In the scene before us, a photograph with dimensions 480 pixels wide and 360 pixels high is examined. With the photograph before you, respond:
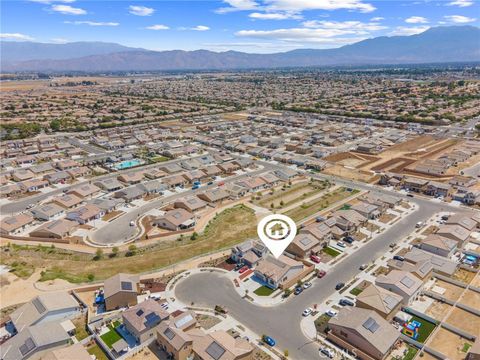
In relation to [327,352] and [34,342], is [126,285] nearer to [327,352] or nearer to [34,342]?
[34,342]

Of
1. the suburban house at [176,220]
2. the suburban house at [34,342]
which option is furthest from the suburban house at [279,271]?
the suburban house at [34,342]

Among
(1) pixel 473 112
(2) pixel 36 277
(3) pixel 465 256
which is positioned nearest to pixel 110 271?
(2) pixel 36 277

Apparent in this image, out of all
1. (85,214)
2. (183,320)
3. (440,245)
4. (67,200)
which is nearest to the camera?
(183,320)

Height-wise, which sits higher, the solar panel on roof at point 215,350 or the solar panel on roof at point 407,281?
the solar panel on roof at point 407,281

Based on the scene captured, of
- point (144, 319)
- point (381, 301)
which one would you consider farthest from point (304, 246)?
point (144, 319)

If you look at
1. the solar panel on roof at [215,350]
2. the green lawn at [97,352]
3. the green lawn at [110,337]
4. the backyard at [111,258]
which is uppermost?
the solar panel on roof at [215,350]

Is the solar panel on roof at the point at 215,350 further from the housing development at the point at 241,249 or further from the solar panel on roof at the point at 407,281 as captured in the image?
the solar panel on roof at the point at 407,281
